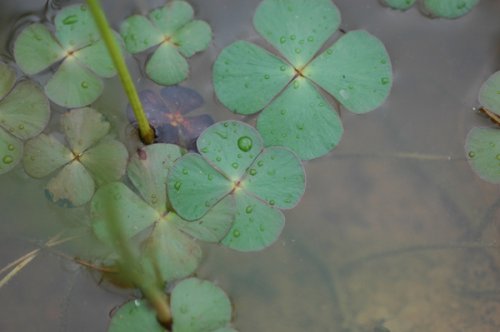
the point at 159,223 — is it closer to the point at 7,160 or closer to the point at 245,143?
the point at 245,143

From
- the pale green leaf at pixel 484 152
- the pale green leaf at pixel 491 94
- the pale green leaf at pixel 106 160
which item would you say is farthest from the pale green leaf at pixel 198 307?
the pale green leaf at pixel 491 94

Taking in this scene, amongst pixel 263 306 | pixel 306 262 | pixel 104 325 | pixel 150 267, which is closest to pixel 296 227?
pixel 306 262

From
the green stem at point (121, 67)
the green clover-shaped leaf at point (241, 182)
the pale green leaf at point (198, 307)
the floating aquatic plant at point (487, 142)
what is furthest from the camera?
the floating aquatic plant at point (487, 142)

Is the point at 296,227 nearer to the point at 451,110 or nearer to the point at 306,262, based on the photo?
the point at 306,262

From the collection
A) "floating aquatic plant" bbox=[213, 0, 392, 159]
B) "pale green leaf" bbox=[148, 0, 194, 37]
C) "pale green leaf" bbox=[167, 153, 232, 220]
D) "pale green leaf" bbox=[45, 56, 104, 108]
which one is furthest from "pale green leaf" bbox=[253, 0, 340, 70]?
"pale green leaf" bbox=[45, 56, 104, 108]

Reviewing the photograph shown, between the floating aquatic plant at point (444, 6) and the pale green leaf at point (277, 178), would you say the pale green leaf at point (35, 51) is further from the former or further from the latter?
the floating aquatic plant at point (444, 6)

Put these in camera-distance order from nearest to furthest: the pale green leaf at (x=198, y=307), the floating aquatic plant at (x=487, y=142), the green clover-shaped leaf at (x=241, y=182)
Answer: the pale green leaf at (x=198, y=307) < the green clover-shaped leaf at (x=241, y=182) < the floating aquatic plant at (x=487, y=142)

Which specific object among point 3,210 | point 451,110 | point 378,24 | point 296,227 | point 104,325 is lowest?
point 104,325
